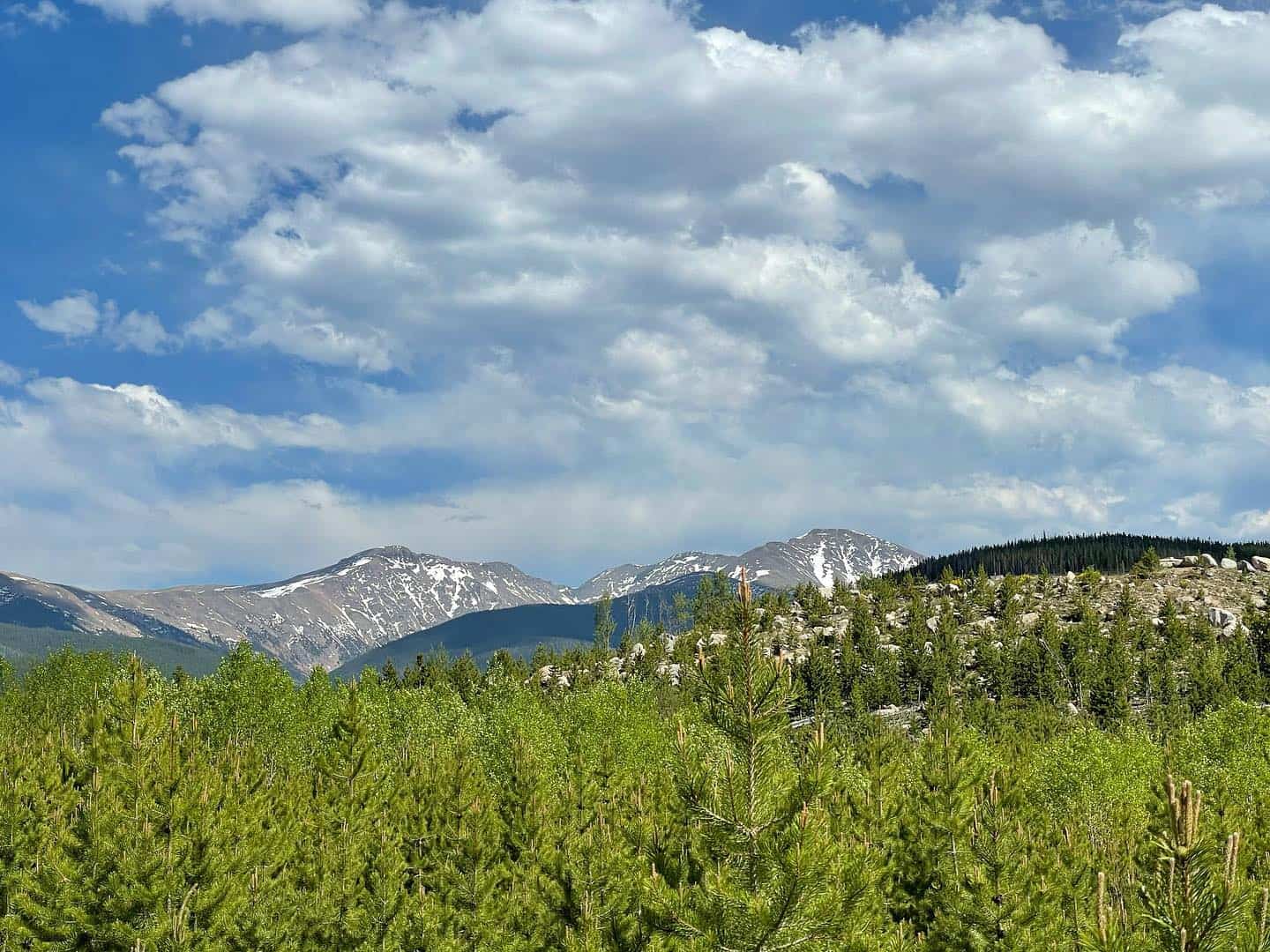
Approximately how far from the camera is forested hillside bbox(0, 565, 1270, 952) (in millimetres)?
14594

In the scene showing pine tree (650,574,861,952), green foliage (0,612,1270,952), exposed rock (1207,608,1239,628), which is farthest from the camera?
exposed rock (1207,608,1239,628)

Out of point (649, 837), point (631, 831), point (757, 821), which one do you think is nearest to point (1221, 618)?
point (631, 831)

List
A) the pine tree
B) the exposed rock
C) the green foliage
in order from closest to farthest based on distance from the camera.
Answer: the pine tree → the green foliage → the exposed rock

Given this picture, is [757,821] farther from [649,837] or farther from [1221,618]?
[1221,618]

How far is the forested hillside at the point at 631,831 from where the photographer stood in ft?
47.9

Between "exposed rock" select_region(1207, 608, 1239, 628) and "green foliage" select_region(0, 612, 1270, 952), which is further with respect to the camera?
"exposed rock" select_region(1207, 608, 1239, 628)

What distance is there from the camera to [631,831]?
32.7 metres

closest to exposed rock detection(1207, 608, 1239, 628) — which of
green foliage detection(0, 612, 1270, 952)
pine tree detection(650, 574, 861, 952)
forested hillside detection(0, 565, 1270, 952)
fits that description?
green foliage detection(0, 612, 1270, 952)

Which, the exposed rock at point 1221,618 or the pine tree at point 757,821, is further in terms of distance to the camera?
the exposed rock at point 1221,618

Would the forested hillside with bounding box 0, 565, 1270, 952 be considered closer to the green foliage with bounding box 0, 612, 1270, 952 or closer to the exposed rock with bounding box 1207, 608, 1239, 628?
the green foliage with bounding box 0, 612, 1270, 952

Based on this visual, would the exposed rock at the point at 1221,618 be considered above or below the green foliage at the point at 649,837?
above

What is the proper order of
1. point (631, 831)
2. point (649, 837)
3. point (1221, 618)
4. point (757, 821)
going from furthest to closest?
point (1221, 618) → point (631, 831) → point (649, 837) → point (757, 821)

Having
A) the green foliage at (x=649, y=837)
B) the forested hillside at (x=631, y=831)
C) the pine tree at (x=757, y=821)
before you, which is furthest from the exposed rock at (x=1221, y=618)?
the pine tree at (x=757, y=821)

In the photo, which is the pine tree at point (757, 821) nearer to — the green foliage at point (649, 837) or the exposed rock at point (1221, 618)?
the green foliage at point (649, 837)
